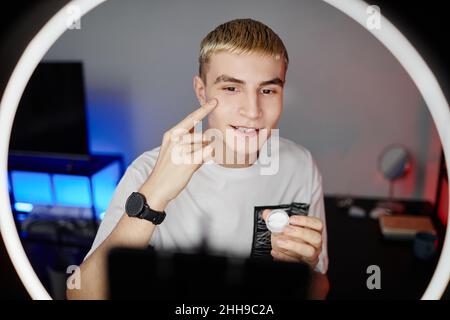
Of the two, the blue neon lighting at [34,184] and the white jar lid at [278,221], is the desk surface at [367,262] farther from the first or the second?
the blue neon lighting at [34,184]

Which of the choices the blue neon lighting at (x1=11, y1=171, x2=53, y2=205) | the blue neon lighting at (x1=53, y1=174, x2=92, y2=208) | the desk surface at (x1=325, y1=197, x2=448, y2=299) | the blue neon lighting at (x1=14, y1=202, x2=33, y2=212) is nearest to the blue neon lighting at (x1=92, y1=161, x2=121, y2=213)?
the blue neon lighting at (x1=53, y1=174, x2=92, y2=208)

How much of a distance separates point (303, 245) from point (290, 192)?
0.70ft

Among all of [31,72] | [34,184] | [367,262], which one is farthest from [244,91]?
[34,184]

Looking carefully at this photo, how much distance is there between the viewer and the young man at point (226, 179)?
2.54 feet

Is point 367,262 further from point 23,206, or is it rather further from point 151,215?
point 23,206

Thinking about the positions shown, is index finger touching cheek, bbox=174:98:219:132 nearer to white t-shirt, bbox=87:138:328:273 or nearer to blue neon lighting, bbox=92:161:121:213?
white t-shirt, bbox=87:138:328:273

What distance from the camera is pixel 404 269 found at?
4.20ft

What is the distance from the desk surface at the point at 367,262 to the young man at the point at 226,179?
1.07ft

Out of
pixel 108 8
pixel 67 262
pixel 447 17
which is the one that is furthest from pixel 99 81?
pixel 447 17

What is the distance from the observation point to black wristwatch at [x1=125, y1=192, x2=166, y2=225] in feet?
2.57

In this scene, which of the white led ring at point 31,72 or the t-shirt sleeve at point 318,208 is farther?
the t-shirt sleeve at point 318,208

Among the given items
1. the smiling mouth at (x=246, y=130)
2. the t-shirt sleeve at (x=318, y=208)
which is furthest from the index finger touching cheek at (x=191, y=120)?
the t-shirt sleeve at (x=318, y=208)

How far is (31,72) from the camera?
747 millimetres
